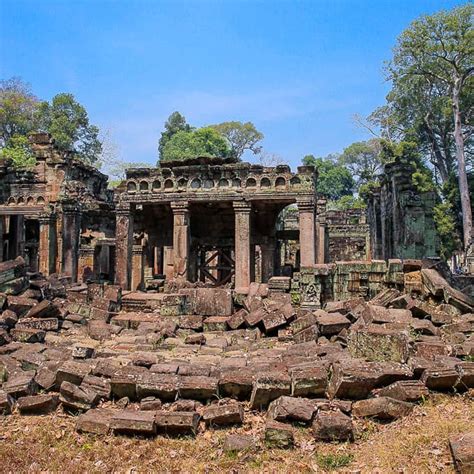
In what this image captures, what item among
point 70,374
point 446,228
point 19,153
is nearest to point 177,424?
point 70,374

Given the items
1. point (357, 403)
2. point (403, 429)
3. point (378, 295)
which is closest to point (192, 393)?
point (357, 403)

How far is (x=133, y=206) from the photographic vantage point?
1342 cm

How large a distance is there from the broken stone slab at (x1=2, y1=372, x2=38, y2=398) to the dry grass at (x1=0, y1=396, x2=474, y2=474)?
1.81ft

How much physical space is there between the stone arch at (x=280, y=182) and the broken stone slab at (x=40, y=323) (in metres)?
7.10

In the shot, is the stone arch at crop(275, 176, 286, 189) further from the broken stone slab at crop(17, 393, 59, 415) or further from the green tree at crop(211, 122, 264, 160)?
the green tree at crop(211, 122, 264, 160)

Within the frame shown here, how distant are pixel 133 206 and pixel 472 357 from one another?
10430 millimetres

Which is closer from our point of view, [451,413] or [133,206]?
[451,413]

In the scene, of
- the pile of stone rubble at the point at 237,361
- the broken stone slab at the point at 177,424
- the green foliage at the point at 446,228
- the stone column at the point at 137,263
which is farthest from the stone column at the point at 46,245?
the green foliage at the point at 446,228

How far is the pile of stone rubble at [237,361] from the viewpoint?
4219 millimetres

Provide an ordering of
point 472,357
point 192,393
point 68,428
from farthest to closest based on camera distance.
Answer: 1. point 472,357
2. point 192,393
3. point 68,428

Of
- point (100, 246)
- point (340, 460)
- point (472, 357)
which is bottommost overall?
point (340, 460)

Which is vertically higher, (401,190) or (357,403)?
(401,190)

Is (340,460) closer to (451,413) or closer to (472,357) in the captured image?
(451,413)

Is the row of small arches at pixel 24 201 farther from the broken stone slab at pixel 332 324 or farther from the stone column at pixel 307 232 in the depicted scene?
the broken stone slab at pixel 332 324
